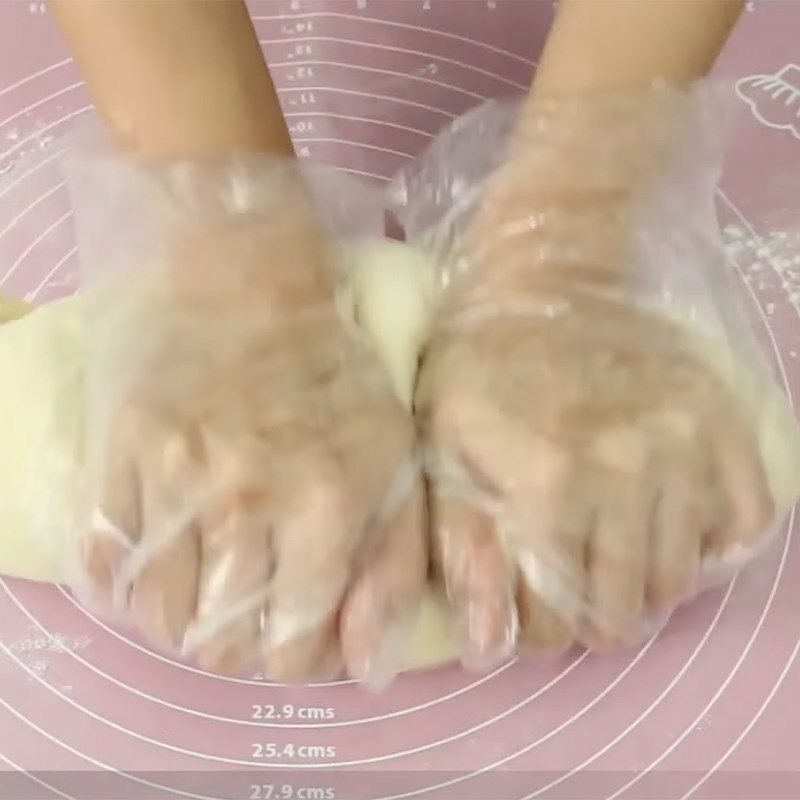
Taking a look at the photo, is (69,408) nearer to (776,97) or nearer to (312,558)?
(312,558)

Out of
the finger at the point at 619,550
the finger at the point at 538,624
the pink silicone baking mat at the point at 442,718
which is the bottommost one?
the pink silicone baking mat at the point at 442,718

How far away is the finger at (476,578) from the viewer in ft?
1.54

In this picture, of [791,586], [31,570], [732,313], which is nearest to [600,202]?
[732,313]

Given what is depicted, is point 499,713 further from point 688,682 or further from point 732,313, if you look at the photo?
point 732,313

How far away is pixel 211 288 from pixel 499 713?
25 centimetres

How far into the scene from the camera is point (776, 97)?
0.69 metres

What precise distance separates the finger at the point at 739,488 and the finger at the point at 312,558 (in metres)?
0.16

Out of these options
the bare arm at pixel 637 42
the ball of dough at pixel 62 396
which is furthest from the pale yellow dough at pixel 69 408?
the bare arm at pixel 637 42

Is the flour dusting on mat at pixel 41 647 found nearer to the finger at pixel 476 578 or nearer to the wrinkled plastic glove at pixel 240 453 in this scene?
the wrinkled plastic glove at pixel 240 453

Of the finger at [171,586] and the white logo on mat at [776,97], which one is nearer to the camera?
the finger at [171,586]

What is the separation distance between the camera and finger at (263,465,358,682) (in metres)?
0.46

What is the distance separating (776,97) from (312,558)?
0.44 m

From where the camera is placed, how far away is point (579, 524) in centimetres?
47

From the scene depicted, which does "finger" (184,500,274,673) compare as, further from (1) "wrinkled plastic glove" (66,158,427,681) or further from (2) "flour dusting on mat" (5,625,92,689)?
(2) "flour dusting on mat" (5,625,92,689)
